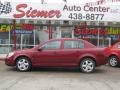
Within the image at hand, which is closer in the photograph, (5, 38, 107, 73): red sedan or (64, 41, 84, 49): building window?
(5, 38, 107, 73): red sedan

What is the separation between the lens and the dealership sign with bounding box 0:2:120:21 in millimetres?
22770

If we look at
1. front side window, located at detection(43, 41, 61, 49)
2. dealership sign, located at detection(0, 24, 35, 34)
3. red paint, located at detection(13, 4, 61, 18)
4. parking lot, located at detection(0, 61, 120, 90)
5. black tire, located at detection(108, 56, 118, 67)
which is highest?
red paint, located at detection(13, 4, 61, 18)

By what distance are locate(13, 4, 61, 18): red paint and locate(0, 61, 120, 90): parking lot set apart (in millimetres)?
5000

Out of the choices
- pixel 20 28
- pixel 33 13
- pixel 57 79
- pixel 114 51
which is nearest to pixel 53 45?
pixel 57 79

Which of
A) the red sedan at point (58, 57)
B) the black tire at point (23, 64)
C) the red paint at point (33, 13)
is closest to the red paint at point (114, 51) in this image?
the red sedan at point (58, 57)

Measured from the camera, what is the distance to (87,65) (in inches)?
691

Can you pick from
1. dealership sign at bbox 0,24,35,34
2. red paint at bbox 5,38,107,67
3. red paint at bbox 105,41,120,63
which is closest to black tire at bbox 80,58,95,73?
red paint at bbox 5,38,107,67

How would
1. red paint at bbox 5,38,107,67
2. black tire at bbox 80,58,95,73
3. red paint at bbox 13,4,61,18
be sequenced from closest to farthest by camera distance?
red paint at bbox 5,38,107,67 → black tire at bbox 80,58,95,73 → red paint at bbox 13,4,61,18

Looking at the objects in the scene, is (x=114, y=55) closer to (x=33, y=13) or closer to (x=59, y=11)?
(x=59, y=11)

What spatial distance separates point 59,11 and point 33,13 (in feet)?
5.05

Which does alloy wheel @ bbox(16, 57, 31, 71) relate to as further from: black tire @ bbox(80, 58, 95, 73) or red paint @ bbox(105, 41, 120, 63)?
red paint @ bbox(105, 41, 120, 63)

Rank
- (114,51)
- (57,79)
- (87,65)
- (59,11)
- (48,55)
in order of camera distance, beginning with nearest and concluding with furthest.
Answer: (57,79) < (48,55) < (87,65) < (114,51) < (59,11)

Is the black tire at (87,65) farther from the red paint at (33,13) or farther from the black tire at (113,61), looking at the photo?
the red paint at (33,13)

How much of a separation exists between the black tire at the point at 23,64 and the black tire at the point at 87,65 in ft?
7.76
